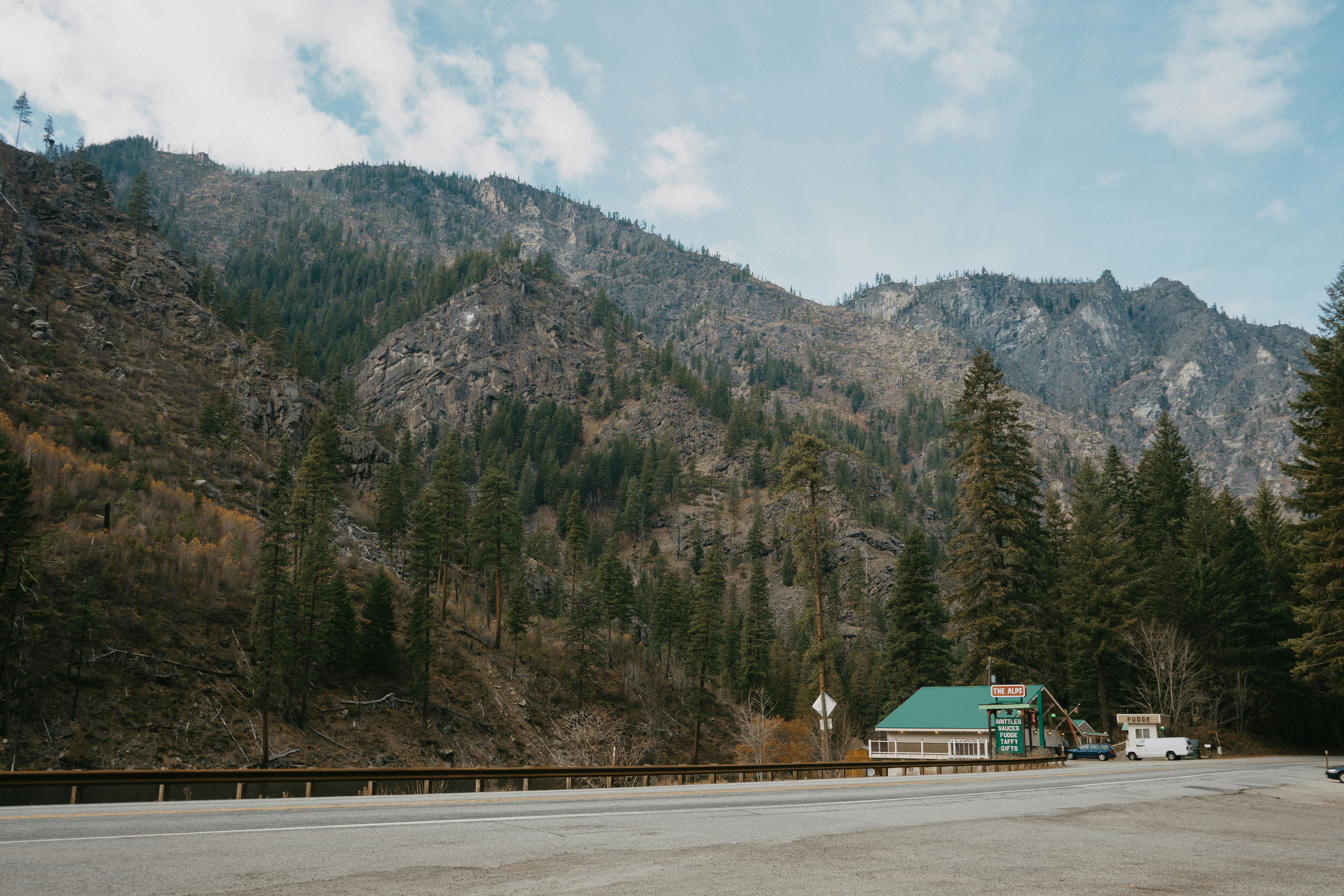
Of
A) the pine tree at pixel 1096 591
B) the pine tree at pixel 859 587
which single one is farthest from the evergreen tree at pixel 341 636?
the pine tree at pixel 859 587

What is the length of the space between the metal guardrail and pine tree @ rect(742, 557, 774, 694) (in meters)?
47.0

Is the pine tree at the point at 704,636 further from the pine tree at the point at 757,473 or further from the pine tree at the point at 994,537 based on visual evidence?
the pine tree at the point at 757,473

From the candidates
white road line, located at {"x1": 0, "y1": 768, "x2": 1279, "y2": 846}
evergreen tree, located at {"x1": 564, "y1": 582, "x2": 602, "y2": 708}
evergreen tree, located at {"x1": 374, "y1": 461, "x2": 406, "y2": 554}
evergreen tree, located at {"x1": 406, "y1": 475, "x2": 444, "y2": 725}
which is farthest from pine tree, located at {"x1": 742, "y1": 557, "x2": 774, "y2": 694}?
white road line, located at {"x1": 0, "y1": 768, "x2": 1279, "y2": 846}

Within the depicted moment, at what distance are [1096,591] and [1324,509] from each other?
68.1ft

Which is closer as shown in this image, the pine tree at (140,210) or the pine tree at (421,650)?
the pine tree at (421,650)

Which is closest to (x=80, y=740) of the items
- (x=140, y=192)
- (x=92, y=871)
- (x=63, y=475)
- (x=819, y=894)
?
(x=63, y=475)

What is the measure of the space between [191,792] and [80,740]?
69.2 ft

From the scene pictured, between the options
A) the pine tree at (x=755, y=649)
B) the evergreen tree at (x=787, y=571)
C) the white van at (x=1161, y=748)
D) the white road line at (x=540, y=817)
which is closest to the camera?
the white road line at (x=540, y=817)

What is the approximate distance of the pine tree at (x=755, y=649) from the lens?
7550 centimetres

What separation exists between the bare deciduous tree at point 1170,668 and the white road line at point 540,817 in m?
35.1

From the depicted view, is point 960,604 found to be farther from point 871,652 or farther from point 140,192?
point 140,192

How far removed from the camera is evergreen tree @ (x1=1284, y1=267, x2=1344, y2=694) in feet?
98.8

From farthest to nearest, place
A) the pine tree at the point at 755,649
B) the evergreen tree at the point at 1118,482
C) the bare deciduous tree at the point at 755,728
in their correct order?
1. the pine tree at the point at 755,649
2. the evergreen tree at the point at 1118,482
3. the bare deciduous tree at the point at 755,728

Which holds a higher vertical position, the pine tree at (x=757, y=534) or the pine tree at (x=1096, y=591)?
the pine tree at (x=757, y=534)
